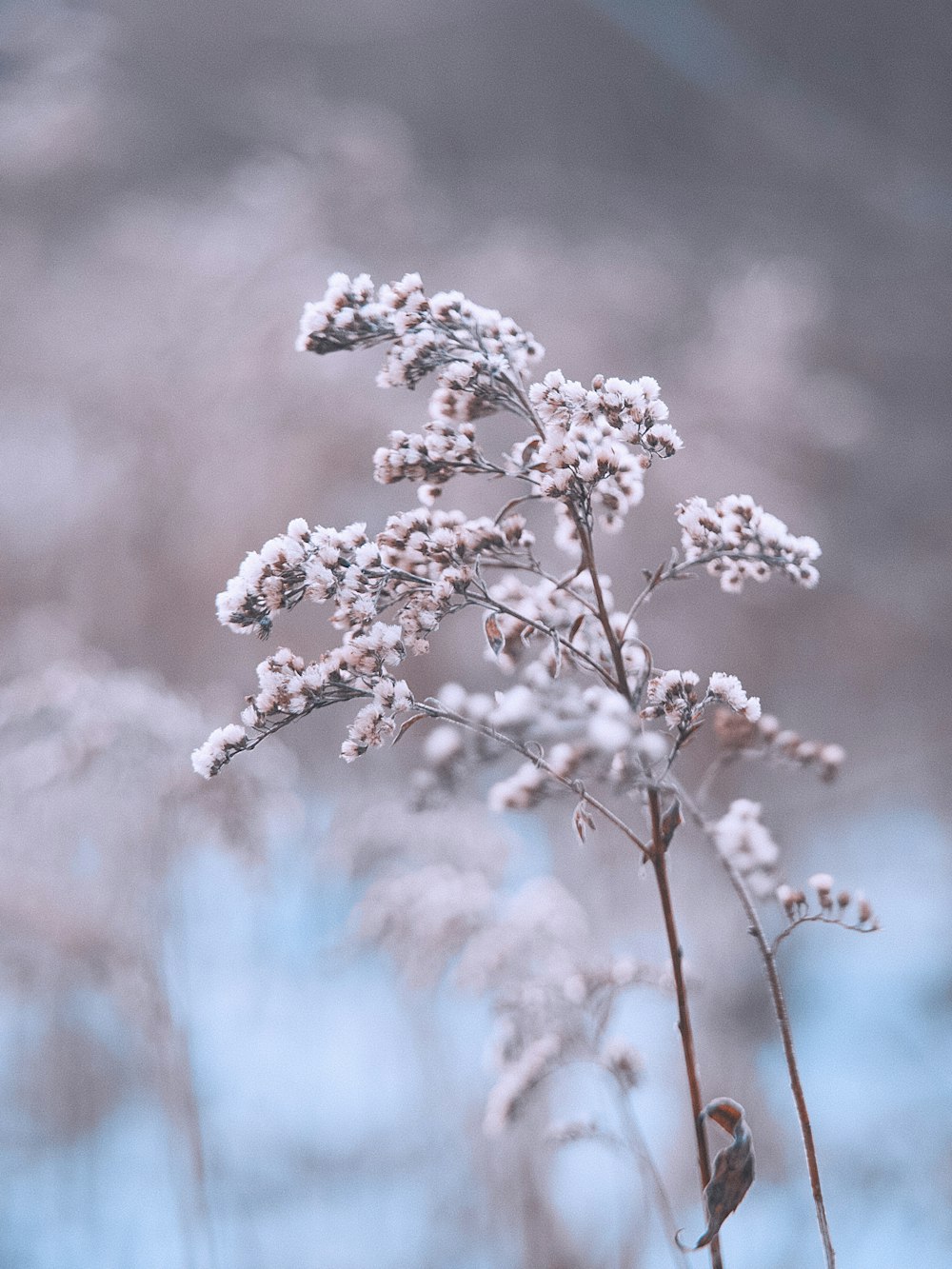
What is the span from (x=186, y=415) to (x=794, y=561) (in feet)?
4.89

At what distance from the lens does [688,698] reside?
0.47 metres

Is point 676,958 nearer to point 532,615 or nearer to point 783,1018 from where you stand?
point 783,1018

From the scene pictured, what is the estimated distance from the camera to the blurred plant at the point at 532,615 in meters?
0.39

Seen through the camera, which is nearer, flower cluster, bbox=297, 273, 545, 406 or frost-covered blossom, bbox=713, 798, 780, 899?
frost-covered blossom, bbox=713, 798, 780, 899

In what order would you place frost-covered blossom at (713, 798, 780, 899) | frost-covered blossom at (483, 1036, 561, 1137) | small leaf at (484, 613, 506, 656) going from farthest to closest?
frost-covered blossom at (483, 1036, 561, 1137) < small leaf at (484, 613, 506, 656) < frost-covered blossom at (713, 798, 780, 899)

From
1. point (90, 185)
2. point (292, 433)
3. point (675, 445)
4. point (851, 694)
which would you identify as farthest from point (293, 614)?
point (675, 445)

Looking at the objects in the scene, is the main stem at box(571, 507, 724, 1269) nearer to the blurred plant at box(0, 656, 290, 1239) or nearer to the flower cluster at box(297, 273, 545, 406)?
the flower cluster at box(297, 273, 545, 406)

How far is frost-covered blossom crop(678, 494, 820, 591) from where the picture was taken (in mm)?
469

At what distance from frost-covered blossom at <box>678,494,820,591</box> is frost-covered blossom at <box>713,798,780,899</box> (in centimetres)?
15

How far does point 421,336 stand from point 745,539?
229mm

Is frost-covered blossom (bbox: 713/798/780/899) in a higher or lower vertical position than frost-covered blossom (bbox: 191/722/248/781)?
lower

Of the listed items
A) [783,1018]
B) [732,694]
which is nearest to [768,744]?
[732,694]

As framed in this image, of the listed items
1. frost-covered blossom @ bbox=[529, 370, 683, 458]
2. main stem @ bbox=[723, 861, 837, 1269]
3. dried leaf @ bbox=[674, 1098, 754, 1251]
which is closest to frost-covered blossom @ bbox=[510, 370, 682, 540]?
frost-covered blossom @ bbox=[529, 370, 683, 458]

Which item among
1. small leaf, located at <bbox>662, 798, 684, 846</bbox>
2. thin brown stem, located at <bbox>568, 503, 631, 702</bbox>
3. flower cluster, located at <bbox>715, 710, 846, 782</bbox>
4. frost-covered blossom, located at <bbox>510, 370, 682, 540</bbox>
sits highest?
frost-covered blossom, located at <bbox>510, 370, 682, 540</bbox>
